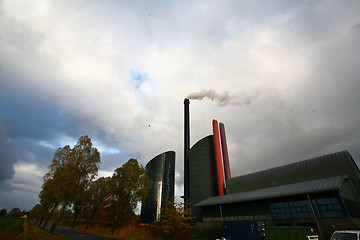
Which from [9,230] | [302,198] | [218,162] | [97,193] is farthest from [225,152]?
[9,230]

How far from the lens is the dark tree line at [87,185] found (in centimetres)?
2644

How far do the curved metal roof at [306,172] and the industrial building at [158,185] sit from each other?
57.4m

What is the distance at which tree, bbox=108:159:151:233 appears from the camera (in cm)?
3602

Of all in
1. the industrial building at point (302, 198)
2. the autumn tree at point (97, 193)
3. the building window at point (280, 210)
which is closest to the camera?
the industrial building at point (302, 198)

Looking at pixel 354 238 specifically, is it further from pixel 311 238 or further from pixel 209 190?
pixel 209 190

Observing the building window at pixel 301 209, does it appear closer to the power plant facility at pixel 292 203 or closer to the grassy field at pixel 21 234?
the power plant facility at pixel 292 203

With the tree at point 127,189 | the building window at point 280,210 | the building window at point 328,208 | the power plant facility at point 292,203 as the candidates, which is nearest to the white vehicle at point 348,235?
the power plant facility at point 292,203

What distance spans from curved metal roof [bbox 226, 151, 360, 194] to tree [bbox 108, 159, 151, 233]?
101 ft

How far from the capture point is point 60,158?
27.5 meters

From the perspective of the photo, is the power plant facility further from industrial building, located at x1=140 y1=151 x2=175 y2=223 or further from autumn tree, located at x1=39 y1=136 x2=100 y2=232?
industrial building, located at x1=140 y1=151 x2=175 y2=223

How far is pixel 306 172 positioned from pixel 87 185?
44.8 m

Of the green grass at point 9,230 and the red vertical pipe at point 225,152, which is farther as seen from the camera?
the red vertical pipe at point 225,152

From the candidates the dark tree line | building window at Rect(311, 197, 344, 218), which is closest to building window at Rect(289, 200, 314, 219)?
building window at Rect(311, 197, 344, 218)

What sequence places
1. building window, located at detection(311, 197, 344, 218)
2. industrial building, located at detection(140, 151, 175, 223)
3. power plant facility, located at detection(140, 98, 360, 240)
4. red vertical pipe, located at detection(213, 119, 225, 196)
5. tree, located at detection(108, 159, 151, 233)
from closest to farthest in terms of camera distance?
power plant facility, located at detection(140, 98, 360, 240) → building window, located at detection(311, 197, 344, 218) → tree, located at detection(108, 159, 151, 233) → red vertical pipe, located at detection(213, 119, 225, 196) → industrial building, located at detection(140, 151, 175, 223)
